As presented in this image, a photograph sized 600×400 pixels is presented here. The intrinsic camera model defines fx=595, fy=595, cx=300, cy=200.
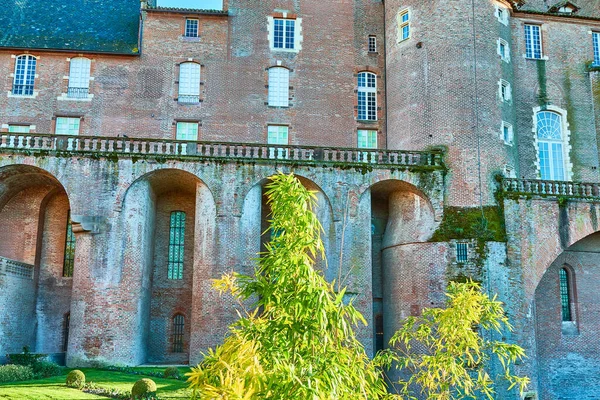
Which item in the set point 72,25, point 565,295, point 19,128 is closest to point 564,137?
point 565,295

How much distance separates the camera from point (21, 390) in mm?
19156

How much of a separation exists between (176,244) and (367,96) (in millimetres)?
13020

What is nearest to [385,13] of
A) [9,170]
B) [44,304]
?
[9,170]

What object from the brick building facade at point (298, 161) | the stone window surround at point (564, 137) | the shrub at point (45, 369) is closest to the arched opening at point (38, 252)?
the brick building facade at point (298, 161)

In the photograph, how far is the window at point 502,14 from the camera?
30130 mm

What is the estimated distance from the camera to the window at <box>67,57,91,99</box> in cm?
Result: 3155

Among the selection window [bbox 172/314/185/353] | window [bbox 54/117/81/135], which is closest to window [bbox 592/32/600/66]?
window [bbox 172/314/185/353]

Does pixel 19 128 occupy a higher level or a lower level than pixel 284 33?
lower

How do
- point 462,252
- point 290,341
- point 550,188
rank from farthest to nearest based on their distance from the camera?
point 550,188, point 462,252, point 290,341

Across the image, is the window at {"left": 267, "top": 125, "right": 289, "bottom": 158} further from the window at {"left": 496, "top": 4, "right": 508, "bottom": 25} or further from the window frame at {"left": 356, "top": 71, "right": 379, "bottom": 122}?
the window at {"left": 496, "top": 4, "right": 508, "bottom": 25}

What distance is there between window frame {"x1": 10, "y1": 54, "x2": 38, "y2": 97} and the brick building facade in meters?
0.08

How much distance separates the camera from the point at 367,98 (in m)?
32.7

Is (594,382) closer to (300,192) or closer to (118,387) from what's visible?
(118,387)

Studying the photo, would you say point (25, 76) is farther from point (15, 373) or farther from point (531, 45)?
point (531, 45)
